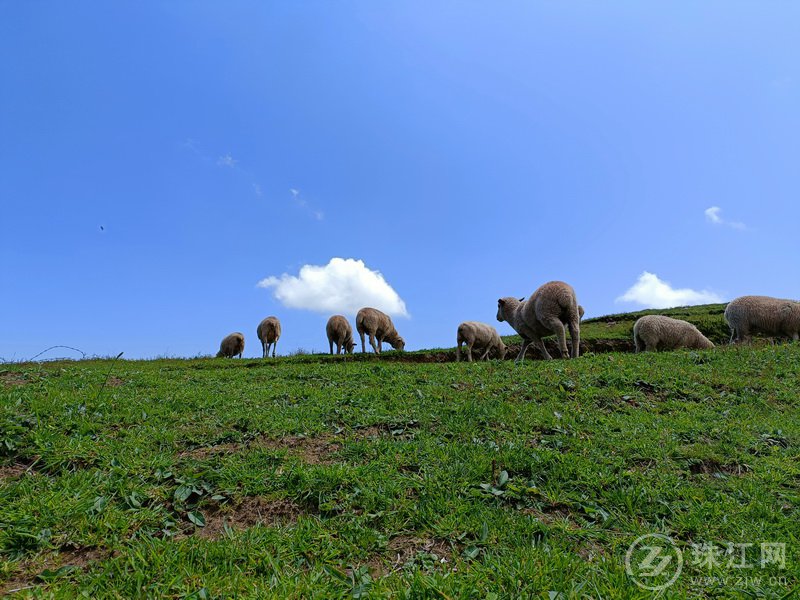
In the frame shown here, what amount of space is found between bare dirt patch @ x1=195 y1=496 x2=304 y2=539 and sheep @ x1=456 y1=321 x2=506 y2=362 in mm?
14987

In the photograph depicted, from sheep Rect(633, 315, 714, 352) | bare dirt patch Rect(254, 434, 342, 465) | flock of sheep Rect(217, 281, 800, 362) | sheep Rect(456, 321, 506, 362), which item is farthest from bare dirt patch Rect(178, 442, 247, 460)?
sheep Rect(633, 315, 714, 352)

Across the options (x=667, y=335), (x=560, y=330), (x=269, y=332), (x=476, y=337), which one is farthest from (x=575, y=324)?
(x=269, y=332)

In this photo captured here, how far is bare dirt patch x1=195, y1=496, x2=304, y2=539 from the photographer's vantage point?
354 cm

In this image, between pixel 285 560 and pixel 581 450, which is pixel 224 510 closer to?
pixel 285 560

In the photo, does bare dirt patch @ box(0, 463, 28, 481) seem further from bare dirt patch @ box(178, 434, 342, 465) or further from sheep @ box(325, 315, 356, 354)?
sheep @ box(325, 315, 356, 354)

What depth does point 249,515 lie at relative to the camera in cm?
372

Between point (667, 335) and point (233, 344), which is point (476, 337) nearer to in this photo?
point (667, 335)

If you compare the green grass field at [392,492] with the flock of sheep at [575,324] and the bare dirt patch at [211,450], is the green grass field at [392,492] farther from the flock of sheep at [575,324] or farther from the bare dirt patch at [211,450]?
the flock of sheep at [575,324]

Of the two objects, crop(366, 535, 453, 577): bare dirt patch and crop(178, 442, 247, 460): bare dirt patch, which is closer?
crop(366, 535, 453, 577): bare dirt patch

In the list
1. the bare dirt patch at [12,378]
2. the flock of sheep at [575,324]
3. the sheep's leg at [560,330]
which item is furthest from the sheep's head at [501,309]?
the bare dirt patch at [12,378]

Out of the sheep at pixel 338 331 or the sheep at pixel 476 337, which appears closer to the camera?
the sheep at pixel 476 337

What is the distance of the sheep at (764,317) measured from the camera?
16031 mm

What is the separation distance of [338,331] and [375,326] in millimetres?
2136

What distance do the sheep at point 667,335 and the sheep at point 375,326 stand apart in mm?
12328
